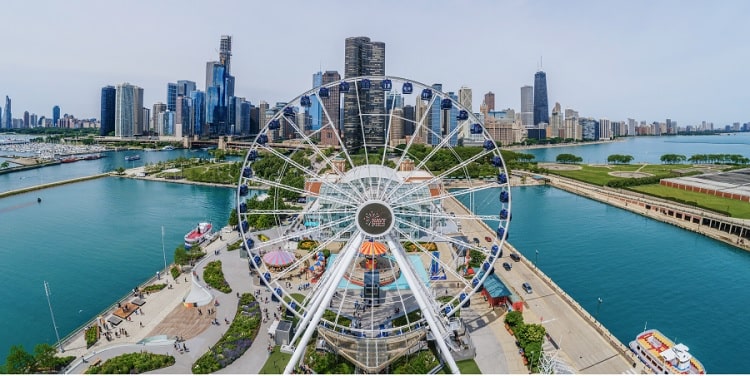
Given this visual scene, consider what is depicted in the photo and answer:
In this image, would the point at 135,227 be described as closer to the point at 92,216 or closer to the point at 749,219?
the point at 92,216

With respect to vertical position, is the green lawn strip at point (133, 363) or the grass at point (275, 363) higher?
the green lawn strip at point (133, 363)

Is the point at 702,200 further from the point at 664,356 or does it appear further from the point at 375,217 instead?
the point at 375,217

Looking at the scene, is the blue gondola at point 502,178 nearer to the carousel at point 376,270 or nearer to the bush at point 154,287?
the carousel at point 376,270

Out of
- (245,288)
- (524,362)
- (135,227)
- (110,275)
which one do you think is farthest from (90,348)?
(135,227)

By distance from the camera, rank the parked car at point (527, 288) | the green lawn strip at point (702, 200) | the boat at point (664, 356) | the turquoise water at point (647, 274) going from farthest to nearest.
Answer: the green lawn strip at point (702, 200) → the parked car at point (527, 288) → the turquoise water at point (647, 274) → the boat at point (664, 356)

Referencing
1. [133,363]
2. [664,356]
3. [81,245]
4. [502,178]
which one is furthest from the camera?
[81,245]

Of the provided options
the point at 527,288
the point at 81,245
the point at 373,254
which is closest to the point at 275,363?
the point at 373,254

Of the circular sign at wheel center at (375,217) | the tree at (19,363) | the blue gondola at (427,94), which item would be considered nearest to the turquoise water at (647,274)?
the circular sign at wheel center at (375,217)
